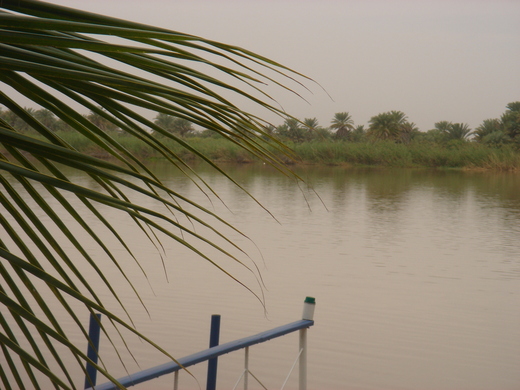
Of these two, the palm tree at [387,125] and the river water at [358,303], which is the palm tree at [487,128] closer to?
the palm tree at [387,125]

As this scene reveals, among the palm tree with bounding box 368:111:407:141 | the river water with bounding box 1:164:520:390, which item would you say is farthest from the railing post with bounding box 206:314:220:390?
the palm tree with bounding box 368:111:407:141

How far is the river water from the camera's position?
5238 mm

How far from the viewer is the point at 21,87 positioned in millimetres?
598

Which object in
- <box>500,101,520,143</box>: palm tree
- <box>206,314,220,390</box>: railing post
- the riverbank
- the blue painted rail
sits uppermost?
<box>500,101,520,143</box>: palm tree

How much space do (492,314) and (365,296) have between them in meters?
1.46

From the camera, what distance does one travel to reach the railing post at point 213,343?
98.6 inches

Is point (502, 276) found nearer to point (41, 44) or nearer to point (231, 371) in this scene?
point (231, 371)

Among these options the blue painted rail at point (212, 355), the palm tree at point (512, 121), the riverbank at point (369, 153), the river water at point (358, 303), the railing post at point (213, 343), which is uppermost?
the palm tree at point (512, 121)

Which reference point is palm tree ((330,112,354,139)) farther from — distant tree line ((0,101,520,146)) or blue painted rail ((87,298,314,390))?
blue painted rail ((87,298,314,390))

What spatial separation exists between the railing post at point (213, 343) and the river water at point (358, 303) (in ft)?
2.25

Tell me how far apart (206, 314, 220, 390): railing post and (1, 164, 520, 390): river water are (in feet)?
2.25

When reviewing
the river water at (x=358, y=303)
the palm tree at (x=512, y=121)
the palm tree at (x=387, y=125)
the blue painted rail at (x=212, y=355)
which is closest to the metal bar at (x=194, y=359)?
the blue painted rail at (x=212, y=355)

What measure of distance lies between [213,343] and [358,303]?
5075mm

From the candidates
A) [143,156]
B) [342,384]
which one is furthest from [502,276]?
[143,156]
